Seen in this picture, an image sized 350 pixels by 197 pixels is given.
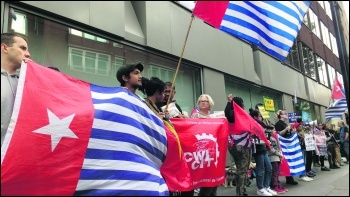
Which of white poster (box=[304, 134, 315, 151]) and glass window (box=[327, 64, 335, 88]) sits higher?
glass window (box=[327, 64, 335, 88])

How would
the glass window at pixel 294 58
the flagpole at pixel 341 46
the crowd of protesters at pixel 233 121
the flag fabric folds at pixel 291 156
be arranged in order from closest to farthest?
1. the crowd of protesters at pixel 233 121
2. the flagpole at pixel 341 46
3. the flag fabric folds at pixel 291 156
4. the glass window at pixel 294 58

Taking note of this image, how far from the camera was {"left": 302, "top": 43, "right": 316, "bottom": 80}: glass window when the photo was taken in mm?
20938

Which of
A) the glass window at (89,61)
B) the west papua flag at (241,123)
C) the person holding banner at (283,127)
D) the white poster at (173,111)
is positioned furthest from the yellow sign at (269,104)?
the white poster at (173,111)

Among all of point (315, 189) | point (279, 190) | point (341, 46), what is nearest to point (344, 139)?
point (315, 189)

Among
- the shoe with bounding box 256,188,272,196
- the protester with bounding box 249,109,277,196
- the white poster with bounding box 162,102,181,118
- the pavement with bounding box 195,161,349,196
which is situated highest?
the white poster with bounding box 162,102,181,118

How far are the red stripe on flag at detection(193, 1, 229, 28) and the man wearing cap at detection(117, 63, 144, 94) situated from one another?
0.93 m

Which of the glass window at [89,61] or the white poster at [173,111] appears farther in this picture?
the glass window at [89,61]

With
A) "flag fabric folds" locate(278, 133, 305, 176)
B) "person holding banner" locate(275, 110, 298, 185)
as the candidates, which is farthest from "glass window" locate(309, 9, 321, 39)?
"flag fabric folds" locate(278, 133, 305, 176)

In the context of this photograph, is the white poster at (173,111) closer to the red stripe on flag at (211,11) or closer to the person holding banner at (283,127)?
the red stripe on flag at (211,11)

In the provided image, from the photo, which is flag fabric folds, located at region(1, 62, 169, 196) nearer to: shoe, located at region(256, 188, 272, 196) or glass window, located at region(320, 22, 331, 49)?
shoe, located at region(256, 188, 272, 196)

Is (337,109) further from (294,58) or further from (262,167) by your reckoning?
(294,58)

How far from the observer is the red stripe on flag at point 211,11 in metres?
3.65

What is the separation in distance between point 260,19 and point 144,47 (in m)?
4.42

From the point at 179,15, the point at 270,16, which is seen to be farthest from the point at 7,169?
the point at 179,15
